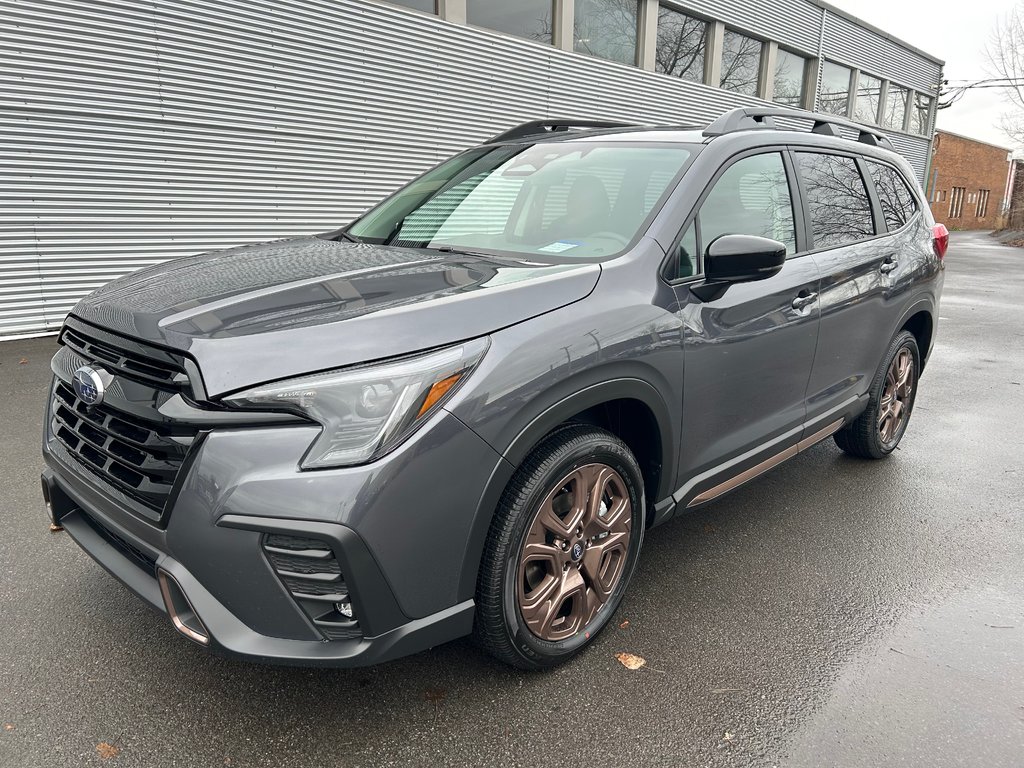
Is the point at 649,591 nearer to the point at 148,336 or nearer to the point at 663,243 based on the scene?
the point at 663,243

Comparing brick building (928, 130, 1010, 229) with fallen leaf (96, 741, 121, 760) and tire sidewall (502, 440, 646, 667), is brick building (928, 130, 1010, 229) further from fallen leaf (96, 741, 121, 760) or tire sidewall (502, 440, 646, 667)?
fallen leaf (96, 741, 121, 760)

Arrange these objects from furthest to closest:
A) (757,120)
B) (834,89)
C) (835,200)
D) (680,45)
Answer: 1. (834,89)
2. (680,45)
3. (835,200)
4. (757,120)

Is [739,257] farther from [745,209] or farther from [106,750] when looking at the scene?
[106,750]

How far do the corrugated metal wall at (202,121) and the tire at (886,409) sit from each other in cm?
751

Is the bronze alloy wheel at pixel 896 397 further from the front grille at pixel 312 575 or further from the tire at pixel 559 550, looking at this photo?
the front grille at pixel 312 575

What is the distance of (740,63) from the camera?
55.3 ft

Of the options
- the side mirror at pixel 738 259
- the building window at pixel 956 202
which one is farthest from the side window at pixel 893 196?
the building window at pixel 956 202

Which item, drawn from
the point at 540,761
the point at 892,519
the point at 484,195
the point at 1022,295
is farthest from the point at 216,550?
the point at 1022,295

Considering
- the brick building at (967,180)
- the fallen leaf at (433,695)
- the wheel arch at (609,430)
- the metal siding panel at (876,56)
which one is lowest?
the fallen leaf at (433,695)

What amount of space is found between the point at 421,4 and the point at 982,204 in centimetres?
4961

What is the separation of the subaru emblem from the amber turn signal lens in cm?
Answer: 95

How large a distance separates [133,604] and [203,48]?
746cm

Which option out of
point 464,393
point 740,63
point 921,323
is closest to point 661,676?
point 464,393

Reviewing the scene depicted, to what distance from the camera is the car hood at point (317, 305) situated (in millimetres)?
1763
